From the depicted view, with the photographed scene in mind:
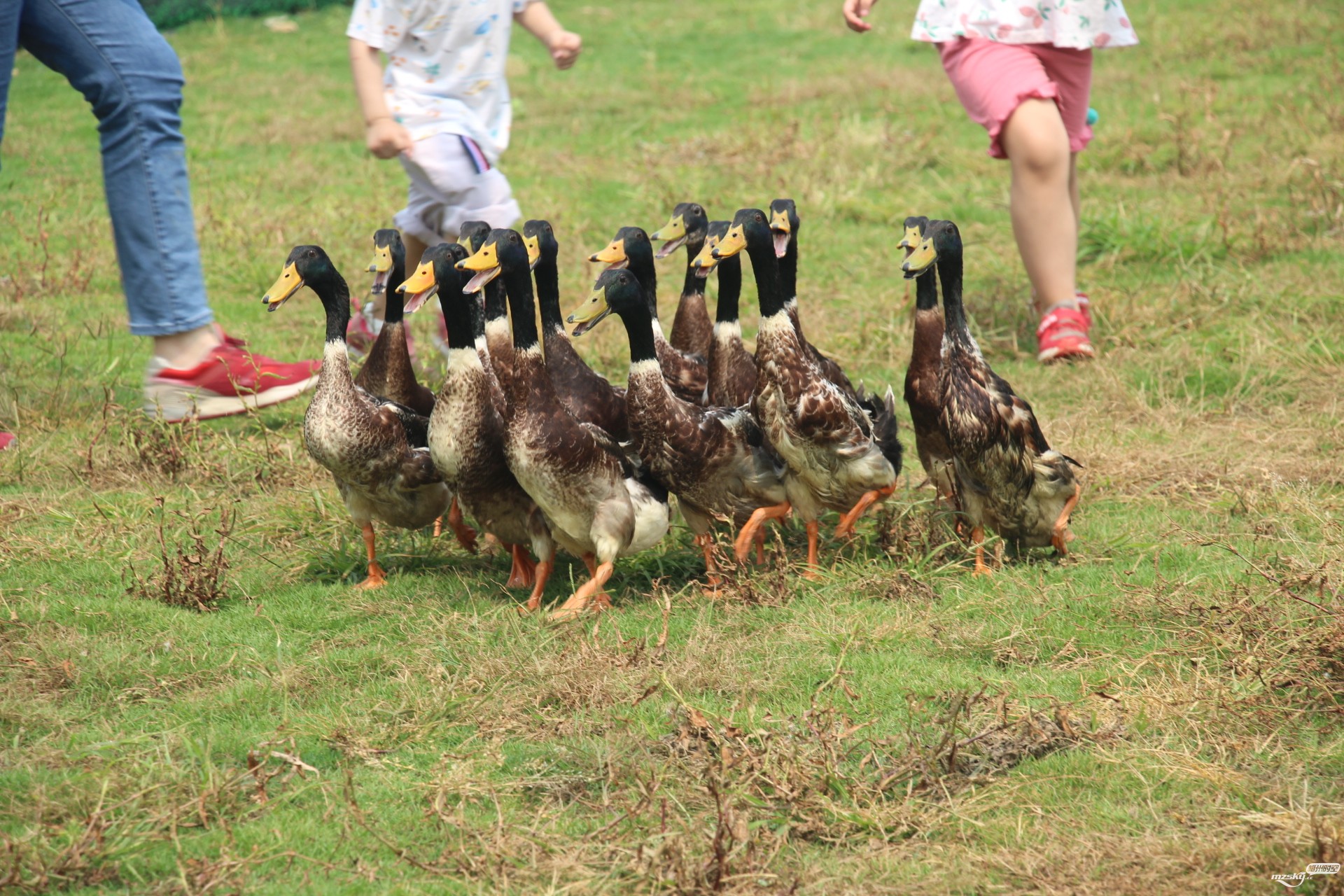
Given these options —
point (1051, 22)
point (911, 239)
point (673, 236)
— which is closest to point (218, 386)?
point (673, 236)

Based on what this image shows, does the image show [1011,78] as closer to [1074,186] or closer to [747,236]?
[1074,186]

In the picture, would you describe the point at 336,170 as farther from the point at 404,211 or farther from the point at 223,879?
the point at 223,879

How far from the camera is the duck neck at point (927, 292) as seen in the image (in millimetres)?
4570

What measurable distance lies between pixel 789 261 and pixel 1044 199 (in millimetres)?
1748

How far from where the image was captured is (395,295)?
4.77 metres

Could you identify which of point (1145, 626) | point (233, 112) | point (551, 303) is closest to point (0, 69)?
point (551, 303)

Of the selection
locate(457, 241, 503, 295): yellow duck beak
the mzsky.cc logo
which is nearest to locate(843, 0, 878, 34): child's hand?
locate(457, 241, 503, 295): yellow duck beak

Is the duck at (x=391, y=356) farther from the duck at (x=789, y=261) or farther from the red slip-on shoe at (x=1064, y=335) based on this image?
the red slip-on shoe at (x=1064, y=335)

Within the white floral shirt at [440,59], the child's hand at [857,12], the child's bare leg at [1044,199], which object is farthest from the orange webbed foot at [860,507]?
the white floral shirt at [440,59]

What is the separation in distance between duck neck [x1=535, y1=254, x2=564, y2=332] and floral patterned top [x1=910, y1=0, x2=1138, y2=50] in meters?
2.27

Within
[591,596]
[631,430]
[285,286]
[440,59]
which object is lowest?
[591,596]

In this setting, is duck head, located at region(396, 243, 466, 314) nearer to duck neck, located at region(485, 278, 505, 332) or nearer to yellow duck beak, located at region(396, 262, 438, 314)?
yellow duck beak, located at region(396, 262, 438, 314)

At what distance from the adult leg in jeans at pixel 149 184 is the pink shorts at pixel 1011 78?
126 inches

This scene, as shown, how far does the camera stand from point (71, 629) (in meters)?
3.84
